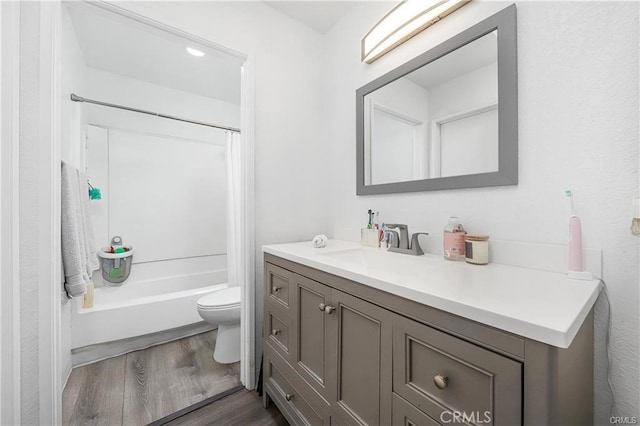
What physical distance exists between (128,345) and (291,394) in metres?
1.52

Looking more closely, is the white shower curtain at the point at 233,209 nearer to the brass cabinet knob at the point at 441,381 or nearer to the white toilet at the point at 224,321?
the white toilet at the point at 224,321

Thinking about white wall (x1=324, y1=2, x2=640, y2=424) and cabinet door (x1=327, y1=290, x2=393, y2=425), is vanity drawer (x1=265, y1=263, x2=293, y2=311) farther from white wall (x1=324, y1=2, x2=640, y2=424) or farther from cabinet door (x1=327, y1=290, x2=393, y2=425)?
white wall (x1=324, y1=2, x2=640, y2=424)

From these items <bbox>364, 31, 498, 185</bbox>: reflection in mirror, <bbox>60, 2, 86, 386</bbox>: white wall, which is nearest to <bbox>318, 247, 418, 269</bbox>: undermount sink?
<bbox>364, 31, 498, 185</bbox>: reflection in mirror

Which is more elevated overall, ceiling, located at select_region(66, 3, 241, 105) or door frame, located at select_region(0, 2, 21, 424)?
ceiling, located at select_region(66, 3, 241, 105)

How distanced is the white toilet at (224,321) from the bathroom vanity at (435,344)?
79 centimetres

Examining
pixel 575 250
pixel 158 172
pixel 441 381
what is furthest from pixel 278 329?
pixel 158 172

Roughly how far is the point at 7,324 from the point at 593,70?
6.76 ft

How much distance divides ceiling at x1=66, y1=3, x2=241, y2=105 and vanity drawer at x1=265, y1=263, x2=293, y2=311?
4.26ft

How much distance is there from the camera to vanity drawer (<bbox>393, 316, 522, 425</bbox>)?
0.49 m

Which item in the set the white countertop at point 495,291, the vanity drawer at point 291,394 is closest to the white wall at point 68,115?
the vanity drawer at point 291,394

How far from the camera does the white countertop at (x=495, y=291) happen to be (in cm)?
46

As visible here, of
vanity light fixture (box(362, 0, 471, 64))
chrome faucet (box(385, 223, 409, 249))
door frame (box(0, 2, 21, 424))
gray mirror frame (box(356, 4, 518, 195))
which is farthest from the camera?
chrome faucet (box(385, 223, 409, 249))

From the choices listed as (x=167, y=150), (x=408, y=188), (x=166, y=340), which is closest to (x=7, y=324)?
(x=166, y=340)

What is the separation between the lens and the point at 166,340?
2.06 meters
